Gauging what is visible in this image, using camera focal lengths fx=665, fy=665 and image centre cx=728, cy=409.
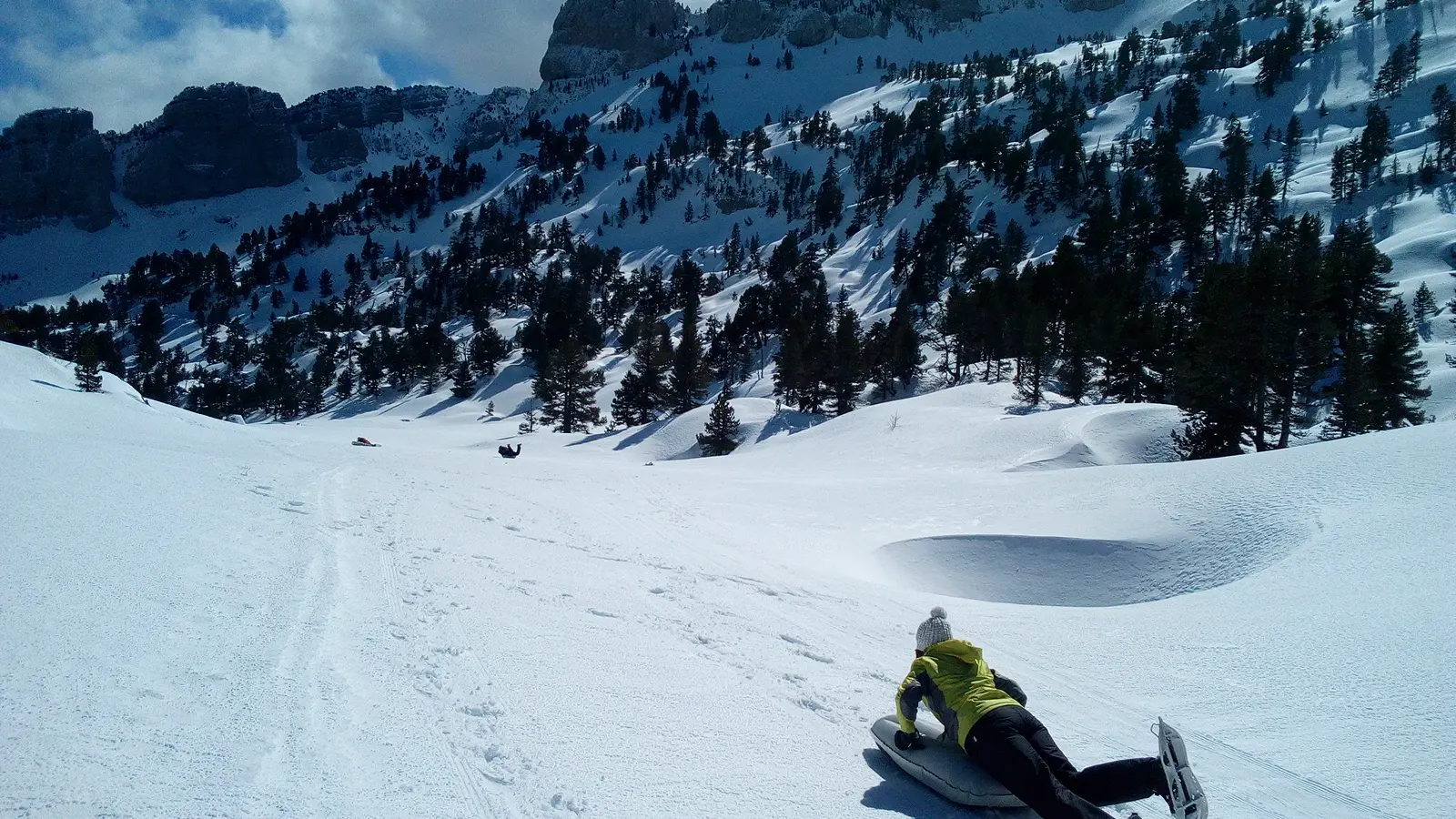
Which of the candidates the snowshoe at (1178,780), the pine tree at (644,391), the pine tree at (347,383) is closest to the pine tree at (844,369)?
the pine tree at (644,391)

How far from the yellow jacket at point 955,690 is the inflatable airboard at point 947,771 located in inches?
4.0

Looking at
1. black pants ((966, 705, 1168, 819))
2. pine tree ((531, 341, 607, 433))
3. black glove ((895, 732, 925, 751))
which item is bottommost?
black glove ((895, 732, 925, 751))

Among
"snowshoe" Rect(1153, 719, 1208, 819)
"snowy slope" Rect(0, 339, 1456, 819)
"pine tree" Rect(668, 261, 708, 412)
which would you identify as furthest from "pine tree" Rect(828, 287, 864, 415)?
"snowshoe" Rect(1153, 719, 1208, 819)

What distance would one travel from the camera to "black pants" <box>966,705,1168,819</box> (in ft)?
11.8

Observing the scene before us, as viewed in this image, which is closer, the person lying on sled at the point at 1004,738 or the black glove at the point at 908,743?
the person lying on sled at the point at 1004,738

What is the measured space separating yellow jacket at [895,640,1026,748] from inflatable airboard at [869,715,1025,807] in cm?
10

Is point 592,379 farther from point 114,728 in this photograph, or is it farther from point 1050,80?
point 1050,80

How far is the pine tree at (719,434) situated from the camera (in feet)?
135

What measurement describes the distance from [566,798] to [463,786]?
1.95 feet

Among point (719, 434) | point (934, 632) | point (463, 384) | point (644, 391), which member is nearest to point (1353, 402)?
point (719, 434)

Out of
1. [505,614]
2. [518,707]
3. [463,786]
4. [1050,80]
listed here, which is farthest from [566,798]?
[1050,80]

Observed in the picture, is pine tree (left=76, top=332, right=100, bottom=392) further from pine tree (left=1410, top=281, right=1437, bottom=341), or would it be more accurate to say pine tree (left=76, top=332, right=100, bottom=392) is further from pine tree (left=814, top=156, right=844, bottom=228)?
pine tree (left=814, top=156, right=844, bottom=228)

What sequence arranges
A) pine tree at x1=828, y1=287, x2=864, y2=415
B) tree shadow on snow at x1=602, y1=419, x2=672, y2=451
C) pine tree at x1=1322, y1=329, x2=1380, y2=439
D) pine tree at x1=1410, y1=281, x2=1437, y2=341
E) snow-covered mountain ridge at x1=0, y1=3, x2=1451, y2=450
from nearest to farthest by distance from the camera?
pine tree at x1=1322, y1=329, x2=1380, y2=439, tree shadow on snow at x1=602, y1=419, x2=672, y2=451, pine tree at x1=828, y1=287, x2=864, y2=415, pine tree at x1=1410, y1=281, x2=1437, y2=341, snow-covered mountain ridge at x1=0, y1=3, x2=1451, y2=450

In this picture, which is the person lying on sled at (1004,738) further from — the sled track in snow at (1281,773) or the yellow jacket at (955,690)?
the sled track in snow at (1281,773)
